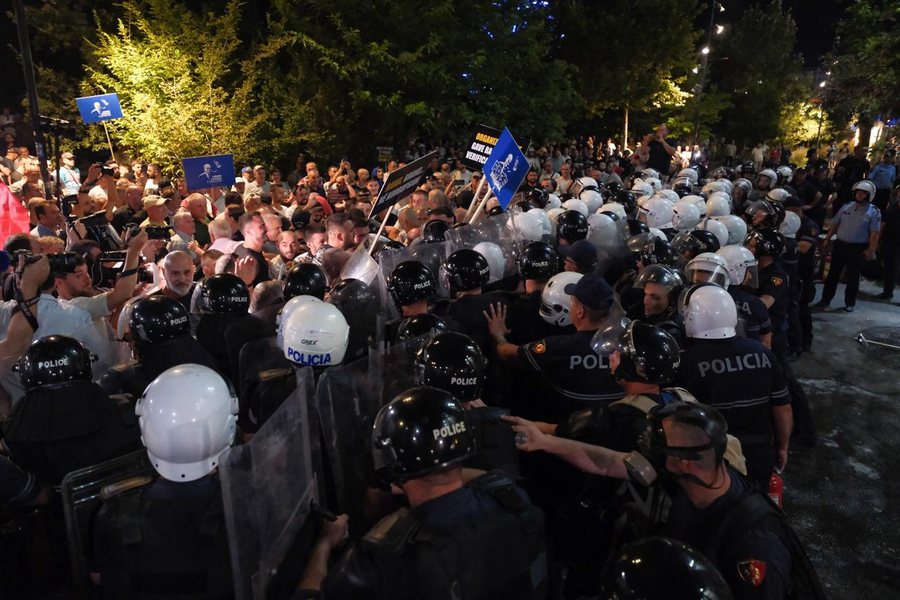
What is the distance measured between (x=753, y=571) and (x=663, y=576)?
0.71 metres

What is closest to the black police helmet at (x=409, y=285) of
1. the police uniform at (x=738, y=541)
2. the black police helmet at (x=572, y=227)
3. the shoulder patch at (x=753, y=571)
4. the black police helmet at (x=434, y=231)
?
the police uniform at (x=738, y=541)

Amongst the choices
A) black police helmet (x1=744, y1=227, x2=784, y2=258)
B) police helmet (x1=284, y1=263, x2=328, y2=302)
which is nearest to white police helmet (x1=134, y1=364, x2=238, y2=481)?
police helmet (x1=284, y1=263, x2=328, y2=302)

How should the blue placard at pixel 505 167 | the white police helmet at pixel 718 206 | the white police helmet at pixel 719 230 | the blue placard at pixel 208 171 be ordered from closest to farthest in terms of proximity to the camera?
the white police helmet at pixel 719 230
the blue placard at pixel 505 167
the white police helmet at pixel 718 206
the blue placard at pixel 208 171

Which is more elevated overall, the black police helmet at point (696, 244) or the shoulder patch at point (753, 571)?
the black police helmet at point (696, 244)

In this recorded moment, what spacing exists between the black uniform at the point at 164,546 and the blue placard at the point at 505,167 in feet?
19.5

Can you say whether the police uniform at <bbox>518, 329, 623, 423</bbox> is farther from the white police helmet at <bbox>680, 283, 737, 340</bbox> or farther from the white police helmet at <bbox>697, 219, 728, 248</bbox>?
the white police helmet at <bbox>697, 219, 728, 248</bbox>

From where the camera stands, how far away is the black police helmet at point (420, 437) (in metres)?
2.26

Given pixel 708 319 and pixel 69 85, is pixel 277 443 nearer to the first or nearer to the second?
pixel 708 319

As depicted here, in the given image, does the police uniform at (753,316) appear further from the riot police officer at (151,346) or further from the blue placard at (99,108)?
the blue placard at (99,108)

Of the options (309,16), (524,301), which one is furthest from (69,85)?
(524,301)

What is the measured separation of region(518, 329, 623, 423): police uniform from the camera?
3.91 m

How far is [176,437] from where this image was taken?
2465 mm

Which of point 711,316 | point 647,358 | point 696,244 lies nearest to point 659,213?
point 696,244

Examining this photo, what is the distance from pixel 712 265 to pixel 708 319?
1.45 meters
